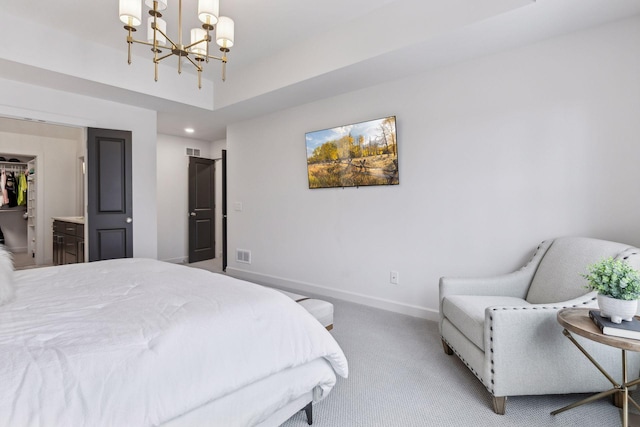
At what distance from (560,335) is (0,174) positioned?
9218mm

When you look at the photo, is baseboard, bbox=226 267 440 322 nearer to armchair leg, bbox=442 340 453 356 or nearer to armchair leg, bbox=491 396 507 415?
armchair leg, bbox=442 340 453 356

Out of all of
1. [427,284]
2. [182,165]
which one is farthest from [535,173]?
[182,165]

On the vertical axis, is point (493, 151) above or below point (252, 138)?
below

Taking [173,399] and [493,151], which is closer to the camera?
[173,399]

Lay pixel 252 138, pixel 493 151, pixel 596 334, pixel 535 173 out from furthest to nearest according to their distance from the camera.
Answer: pixel 252 138
pixel 493 151
pixel 535 173
pixel 596 334

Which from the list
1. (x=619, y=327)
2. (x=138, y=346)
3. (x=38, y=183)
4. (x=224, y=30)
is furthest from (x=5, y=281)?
(x=38, y=183)

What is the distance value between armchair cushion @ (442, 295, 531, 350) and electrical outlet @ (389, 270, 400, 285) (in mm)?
1005

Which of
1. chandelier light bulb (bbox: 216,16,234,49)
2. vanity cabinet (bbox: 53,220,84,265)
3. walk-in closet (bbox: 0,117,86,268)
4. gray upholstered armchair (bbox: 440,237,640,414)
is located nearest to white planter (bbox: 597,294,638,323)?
gray upholstered armchair (bbox: 440,237,640,414)

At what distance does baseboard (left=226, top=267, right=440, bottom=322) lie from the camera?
3.35 m

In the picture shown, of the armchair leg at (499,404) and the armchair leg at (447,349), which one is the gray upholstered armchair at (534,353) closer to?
the armchair leg at (499,404)

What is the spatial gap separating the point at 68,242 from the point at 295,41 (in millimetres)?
4455

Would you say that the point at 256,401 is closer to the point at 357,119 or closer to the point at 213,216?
the point at 357,119

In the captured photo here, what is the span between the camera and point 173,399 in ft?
3.62

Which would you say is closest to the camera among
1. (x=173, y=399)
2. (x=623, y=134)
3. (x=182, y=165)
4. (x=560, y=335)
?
(x=173, y=399)
